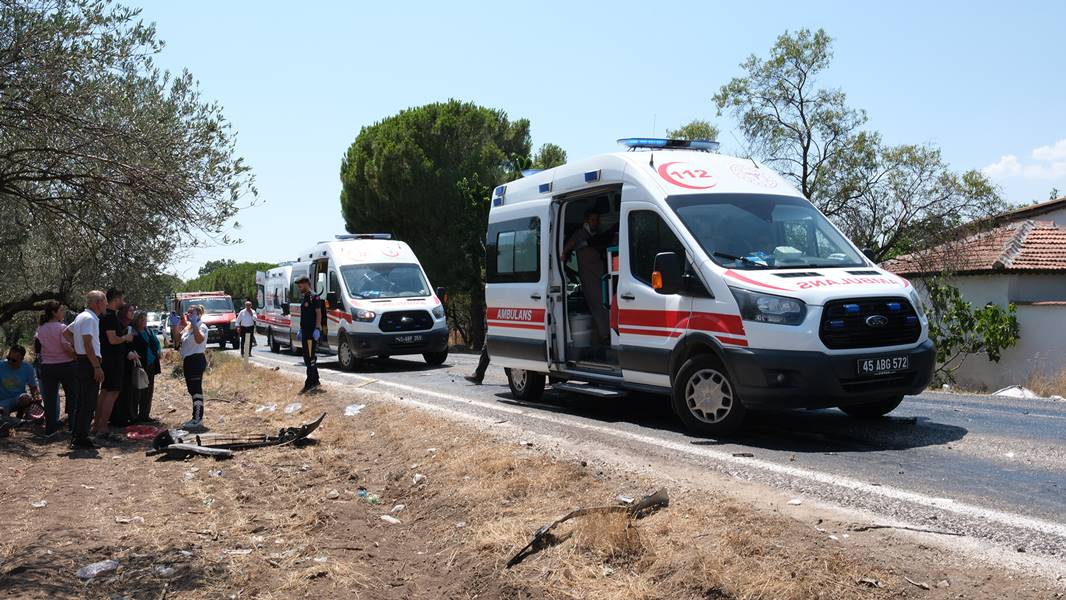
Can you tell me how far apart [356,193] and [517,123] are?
766 centimetres

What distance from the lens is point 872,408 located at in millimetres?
8664

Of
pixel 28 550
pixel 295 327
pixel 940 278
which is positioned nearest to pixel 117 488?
pixel 28 550

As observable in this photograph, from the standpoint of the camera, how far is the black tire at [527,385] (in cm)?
1187

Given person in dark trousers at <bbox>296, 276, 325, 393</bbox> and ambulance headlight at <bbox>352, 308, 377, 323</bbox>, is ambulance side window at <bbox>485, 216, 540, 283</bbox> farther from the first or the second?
ambulance headlight at <bbox>352, 308, 377, 323</bbox>

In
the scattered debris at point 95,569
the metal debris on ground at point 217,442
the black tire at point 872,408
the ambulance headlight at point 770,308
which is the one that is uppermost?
the ambulance headlight at point 770,308

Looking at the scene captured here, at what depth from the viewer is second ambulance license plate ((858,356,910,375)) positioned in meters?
7.60

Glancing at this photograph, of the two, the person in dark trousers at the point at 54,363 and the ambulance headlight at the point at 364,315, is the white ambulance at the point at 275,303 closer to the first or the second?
the ambulance headlight at the point at 364,315

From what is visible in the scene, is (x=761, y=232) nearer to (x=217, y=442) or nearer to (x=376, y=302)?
(x=217, y=442)

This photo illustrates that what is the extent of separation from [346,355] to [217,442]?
8494 millimetres

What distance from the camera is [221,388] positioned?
1670 cm

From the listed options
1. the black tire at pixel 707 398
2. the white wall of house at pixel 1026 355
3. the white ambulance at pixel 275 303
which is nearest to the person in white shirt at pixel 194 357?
the black tire at pixel 707 398

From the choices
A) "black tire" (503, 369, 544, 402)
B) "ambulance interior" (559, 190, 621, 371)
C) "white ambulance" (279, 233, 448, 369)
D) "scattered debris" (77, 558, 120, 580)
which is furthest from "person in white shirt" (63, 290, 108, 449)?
"white ambulance" (279, 233, 448, 369)

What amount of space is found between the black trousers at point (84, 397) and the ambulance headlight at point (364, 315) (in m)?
7.81

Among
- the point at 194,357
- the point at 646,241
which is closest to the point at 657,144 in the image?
the point at 646,241
